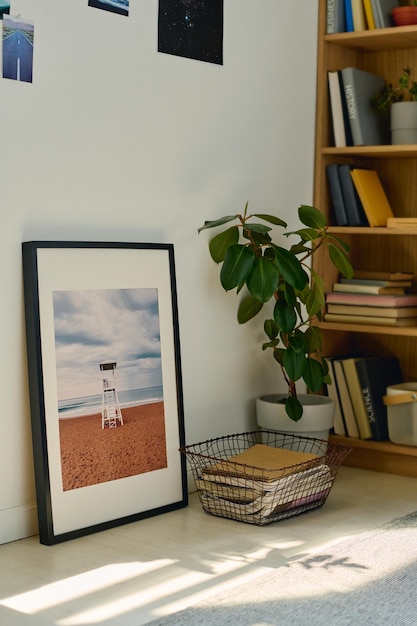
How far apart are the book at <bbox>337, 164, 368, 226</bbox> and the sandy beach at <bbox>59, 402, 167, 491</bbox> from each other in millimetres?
1130

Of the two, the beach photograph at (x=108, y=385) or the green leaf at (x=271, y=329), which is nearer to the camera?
the beach photograph at (x=108, y=385)

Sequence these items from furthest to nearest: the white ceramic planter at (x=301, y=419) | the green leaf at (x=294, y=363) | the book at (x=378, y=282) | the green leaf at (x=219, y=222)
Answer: the book at (x=378, y=282), the white ceramic planter at (x=301, y=419), the green leaf at (x=294, y=363), the green leaf at (x=219, y=222)

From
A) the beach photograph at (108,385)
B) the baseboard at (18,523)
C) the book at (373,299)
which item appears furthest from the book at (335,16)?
the baseboard at (18,523)

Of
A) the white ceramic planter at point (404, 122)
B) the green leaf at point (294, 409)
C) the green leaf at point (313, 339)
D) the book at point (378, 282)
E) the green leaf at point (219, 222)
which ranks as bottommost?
the green leaf at point (294, 409)

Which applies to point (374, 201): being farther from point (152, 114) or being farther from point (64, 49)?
point (64, 49)

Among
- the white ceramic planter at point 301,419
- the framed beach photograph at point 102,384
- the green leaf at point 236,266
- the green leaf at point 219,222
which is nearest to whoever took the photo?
the framed beach photograph at point 102,384

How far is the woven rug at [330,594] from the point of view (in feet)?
6.65

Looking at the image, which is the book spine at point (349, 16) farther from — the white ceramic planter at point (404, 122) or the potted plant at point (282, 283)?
the potted plant at point (282, 283)

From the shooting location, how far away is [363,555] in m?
2.46

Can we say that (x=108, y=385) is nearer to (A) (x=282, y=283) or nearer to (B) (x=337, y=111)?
(A) (x=282, y=283)

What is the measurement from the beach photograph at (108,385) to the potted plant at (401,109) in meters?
1.20

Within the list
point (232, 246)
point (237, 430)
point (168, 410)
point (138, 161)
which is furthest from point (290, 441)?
point (138, 161)

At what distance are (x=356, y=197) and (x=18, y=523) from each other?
1758 mm

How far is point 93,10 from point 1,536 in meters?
1.50
